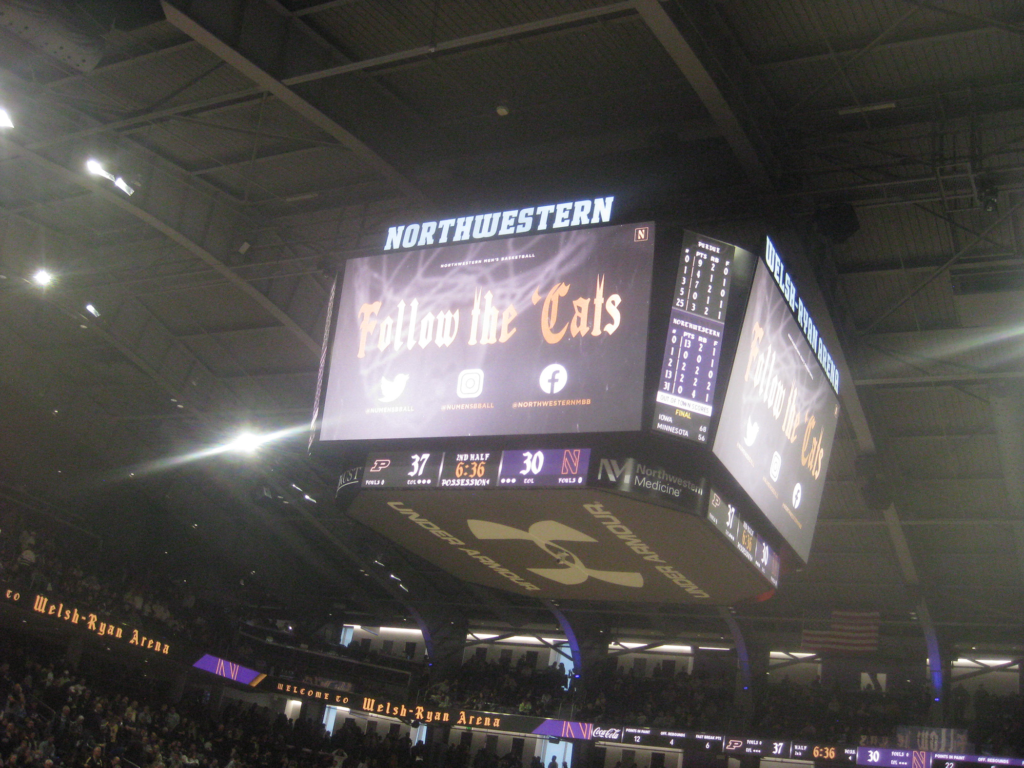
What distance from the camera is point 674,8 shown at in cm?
1091

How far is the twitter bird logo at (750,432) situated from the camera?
11.4 metres

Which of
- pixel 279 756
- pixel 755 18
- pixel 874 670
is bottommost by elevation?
pixel 279 756

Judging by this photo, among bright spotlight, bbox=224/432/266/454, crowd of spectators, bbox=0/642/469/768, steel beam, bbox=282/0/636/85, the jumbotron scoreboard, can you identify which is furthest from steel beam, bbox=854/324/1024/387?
crowd of spectators, bbox=0/642/469/768

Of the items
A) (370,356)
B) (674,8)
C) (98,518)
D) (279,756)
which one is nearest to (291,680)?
(279,756)

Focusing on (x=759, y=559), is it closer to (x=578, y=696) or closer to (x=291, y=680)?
(x=578, y=696)

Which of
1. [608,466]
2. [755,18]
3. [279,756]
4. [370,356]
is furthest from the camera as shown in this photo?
[279,756]

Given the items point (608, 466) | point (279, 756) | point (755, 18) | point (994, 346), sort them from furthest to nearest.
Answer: point (279, 756)
point (994, 346)
point (755, 18)
point (608, 466)

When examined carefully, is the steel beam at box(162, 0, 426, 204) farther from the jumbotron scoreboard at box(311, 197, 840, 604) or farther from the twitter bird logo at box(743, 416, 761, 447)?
the twitter bird logo at box(743, 416, 761, 447)

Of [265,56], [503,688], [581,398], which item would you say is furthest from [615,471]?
[503,688]

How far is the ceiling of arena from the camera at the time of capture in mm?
12055

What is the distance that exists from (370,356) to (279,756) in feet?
65.7

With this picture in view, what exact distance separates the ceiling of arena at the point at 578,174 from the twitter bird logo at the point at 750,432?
2.77 m

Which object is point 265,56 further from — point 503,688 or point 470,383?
point 503,688

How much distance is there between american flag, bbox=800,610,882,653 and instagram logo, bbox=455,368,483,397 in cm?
1534
